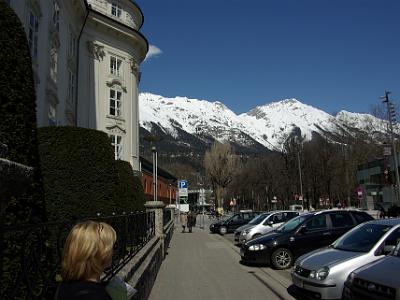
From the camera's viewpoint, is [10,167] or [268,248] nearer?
[10,167]

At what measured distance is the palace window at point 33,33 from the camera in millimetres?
23469

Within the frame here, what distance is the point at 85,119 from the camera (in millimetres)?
35906

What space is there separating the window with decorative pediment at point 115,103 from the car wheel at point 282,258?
27.2m

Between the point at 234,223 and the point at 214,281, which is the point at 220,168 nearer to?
the point at 234,223

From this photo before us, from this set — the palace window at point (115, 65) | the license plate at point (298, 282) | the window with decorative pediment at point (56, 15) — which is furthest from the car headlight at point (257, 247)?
the palace window at point (115, 65)

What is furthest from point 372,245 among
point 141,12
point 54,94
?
point 141,12

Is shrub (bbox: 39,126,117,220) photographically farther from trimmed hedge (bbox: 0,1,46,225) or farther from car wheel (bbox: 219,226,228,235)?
car wheel (bbox: 219,226,228,235)

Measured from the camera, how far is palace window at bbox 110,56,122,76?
39.3 meters

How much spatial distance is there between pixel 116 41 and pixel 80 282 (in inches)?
1533

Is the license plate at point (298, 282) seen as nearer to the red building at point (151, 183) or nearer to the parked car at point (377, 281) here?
the parked car at point (377, 281)

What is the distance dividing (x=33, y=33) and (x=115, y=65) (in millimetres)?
15848

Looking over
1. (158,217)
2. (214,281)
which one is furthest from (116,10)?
(214,281)

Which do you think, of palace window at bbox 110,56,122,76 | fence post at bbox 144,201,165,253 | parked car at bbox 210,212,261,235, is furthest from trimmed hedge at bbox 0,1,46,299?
palace window at bbox 110,56,122,76

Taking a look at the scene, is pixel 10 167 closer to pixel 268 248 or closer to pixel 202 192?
pixel 268 248
